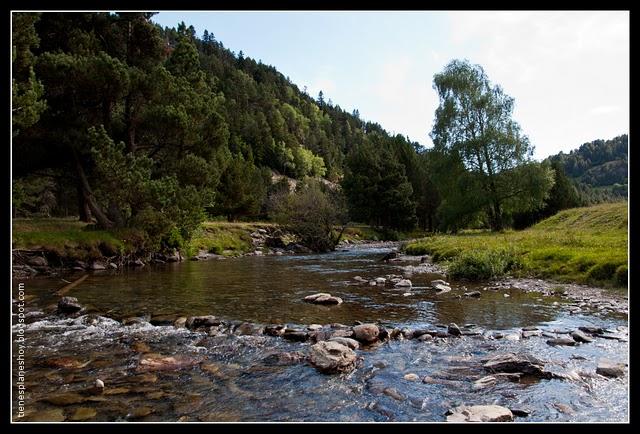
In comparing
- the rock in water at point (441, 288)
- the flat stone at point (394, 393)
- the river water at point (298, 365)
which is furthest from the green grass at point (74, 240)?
the flat stone at point (394, 393)

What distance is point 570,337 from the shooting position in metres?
8.17

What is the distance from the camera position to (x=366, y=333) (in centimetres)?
861

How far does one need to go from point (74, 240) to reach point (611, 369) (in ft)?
85.0

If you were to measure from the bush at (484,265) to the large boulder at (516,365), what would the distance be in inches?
396

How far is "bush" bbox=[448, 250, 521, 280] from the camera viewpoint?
54.4ft

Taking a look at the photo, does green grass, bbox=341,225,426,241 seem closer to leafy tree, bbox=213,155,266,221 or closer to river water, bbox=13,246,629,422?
leafy tree, bbox=213,155,266,221

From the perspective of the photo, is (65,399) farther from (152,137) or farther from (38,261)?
(152,137)

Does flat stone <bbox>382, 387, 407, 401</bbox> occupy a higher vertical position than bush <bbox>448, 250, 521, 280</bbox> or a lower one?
lower

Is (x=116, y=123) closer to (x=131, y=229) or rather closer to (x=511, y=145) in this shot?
(x=131, y=229)

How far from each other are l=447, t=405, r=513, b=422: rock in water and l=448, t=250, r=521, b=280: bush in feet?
39.7

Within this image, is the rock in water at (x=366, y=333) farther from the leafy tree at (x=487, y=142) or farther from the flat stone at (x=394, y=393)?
the leafy tree at (x=487, y=142)

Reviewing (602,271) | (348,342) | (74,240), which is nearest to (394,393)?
(348,342)

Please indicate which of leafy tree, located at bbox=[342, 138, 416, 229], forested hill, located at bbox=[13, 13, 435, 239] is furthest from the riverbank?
leafy tree, located at bbox=[342, 138, 416, 229]
